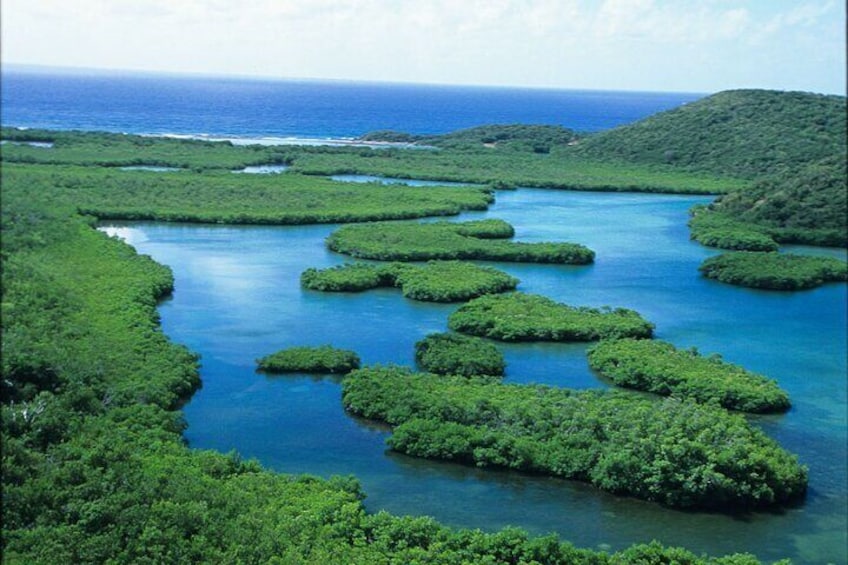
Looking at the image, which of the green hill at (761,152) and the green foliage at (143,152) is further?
the green foliage at (143,152)

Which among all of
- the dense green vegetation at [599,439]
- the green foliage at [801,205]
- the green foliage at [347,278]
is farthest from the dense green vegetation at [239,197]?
the dense green vegetation at [599,439]

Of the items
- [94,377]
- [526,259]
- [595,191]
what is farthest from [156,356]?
[595,191]

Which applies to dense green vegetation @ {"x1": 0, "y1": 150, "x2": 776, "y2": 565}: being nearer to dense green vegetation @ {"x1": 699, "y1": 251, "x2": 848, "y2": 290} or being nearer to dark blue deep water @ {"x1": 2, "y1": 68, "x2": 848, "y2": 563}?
dark blue deep water @ {"x1": 2, "y1": 68, "x2": 848, "y2": 563}

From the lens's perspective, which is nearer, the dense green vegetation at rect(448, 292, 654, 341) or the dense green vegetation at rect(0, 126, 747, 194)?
the dense green vegetation at rect(448, 292, 654, 341)

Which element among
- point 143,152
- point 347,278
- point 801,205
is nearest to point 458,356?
point 347,278

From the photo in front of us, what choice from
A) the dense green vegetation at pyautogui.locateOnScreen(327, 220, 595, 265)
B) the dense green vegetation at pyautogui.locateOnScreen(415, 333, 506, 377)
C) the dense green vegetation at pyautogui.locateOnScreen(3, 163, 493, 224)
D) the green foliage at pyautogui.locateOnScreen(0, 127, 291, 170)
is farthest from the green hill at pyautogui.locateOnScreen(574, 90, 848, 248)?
the green foliage at pyautogui.locateOnScreen(0, 127, 291, 170)

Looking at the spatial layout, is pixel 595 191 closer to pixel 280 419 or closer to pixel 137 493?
pixel 280 419

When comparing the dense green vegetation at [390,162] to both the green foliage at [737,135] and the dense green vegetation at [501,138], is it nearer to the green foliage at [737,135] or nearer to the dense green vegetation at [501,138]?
the green foliage at [737,135]
